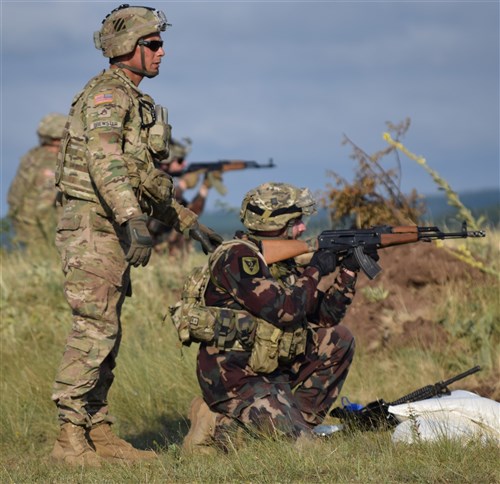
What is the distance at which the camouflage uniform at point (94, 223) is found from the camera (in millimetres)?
5793

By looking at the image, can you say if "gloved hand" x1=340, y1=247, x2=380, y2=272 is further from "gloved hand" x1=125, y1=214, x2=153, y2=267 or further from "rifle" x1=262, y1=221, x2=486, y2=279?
"gloved hand" x1=125, y1=214, x2=153, y2=267

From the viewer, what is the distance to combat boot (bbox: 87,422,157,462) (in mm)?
5961

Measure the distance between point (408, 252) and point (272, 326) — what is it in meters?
4.34

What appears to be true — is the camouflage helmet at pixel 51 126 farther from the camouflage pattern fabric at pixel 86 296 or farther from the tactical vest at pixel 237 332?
the tactical vest at pixel 237 332

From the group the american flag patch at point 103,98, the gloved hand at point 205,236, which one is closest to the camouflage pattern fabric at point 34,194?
the gloved hand at point 205,236

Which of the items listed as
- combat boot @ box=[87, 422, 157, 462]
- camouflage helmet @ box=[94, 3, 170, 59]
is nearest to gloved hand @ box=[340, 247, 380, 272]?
combat boot @ box=[87, 422, 157, 462]

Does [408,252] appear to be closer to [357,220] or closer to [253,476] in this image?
[357,220]

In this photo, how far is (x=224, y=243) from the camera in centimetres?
579

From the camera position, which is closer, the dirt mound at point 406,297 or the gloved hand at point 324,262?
the gloved hand at point 324,262

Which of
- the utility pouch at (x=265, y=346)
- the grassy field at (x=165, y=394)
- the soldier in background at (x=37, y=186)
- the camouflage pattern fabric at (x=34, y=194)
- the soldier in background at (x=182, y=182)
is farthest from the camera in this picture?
the soldier in background at (x=182, y=182)

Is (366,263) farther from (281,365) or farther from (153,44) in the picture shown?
(153,44)

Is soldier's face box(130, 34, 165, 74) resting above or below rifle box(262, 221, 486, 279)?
above

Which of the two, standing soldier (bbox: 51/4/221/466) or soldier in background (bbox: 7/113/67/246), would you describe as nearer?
standing soldier (bbox: 51/4/221/466)

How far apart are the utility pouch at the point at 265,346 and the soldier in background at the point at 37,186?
718cm
